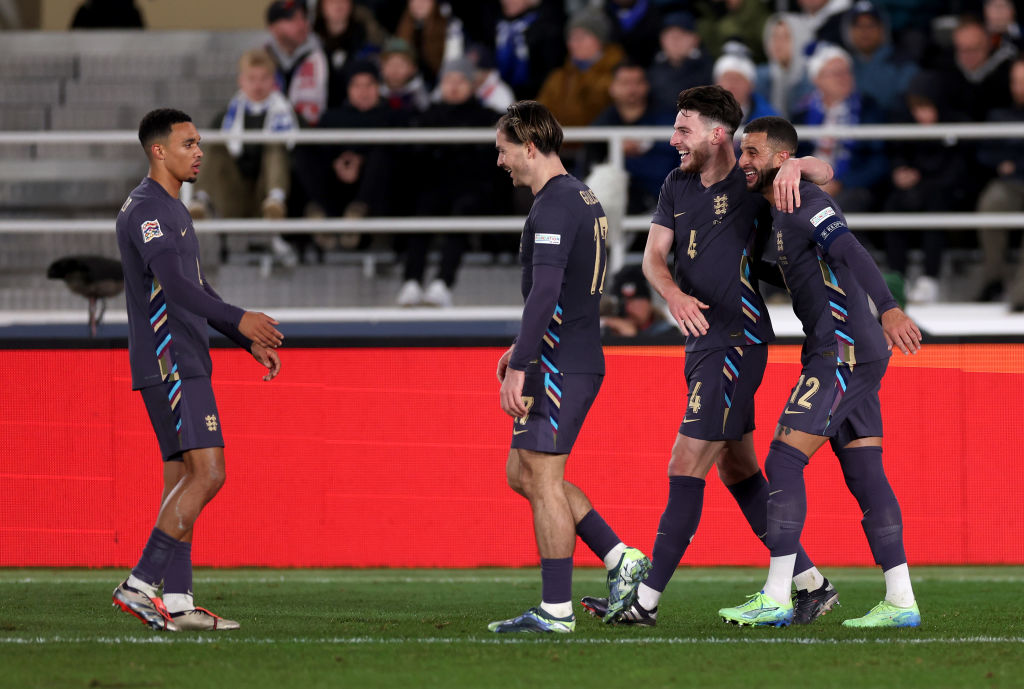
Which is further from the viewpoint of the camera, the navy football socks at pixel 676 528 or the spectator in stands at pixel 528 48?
the spectator in stands at pixel 528 48

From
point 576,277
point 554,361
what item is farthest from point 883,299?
point 554,361

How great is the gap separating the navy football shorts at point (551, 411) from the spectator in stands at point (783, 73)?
19.8 feet

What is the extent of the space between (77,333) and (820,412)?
5.57 metres

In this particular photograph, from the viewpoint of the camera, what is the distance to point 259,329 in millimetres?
5988

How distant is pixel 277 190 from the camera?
35.7ft

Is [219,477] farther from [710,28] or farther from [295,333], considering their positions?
[710,28]

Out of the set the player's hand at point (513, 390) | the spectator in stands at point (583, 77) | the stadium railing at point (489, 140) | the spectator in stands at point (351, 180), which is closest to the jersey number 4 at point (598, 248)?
the player's hand at point (513, 390)

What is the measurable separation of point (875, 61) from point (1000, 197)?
5.40 ft

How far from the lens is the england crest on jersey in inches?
239

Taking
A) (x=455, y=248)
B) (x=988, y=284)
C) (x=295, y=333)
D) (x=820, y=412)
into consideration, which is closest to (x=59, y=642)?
(x=820, y=412)

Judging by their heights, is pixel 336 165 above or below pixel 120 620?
above

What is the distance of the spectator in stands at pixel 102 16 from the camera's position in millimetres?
15445

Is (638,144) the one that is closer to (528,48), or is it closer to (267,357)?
(528,48)

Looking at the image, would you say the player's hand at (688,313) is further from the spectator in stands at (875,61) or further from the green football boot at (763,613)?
the spectator in stands at (875,61)
